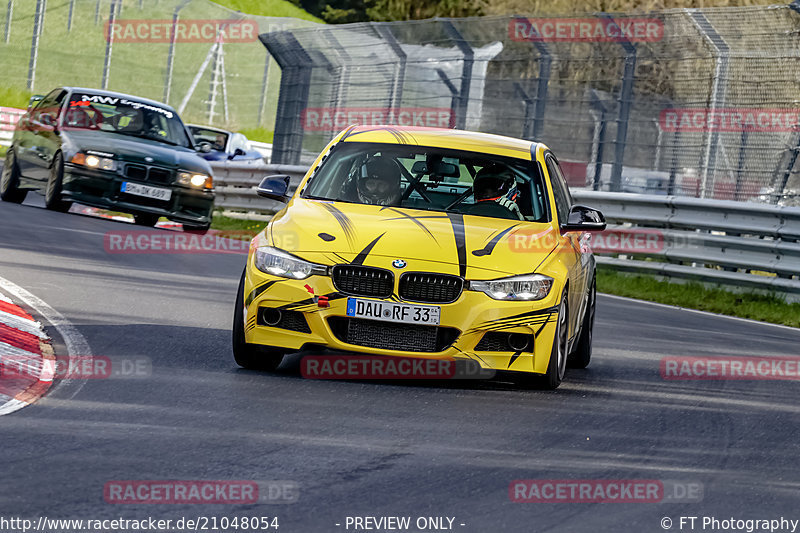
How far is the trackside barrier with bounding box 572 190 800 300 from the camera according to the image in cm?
1569

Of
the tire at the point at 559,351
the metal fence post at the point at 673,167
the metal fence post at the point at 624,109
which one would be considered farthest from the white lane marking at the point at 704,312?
the tire at the point at 559,351

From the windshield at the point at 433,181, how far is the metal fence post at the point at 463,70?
11.5 metres

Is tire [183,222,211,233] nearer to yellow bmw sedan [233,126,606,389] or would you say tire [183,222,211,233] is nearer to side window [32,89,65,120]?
side window [32,89,65,120]

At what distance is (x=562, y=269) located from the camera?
818cm

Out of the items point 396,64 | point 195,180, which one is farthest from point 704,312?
point 396,64

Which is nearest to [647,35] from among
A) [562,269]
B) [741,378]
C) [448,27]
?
[448,27]

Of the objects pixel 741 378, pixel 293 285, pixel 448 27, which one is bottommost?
pixel 741 378

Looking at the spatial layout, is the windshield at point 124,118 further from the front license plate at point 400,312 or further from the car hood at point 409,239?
the front license plate at point 400,312

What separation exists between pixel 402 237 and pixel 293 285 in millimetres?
674

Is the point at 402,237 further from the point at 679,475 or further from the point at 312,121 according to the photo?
the point at 312,121

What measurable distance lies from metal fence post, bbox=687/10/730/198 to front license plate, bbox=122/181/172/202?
22.0 feet

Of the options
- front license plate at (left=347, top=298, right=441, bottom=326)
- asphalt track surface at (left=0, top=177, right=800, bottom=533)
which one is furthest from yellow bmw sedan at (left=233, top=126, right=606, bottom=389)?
asphalt track surface at (left=0, top=177, right=800, bottom=533)

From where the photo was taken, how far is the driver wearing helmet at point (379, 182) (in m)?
8.77

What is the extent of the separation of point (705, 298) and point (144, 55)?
44651 mm
